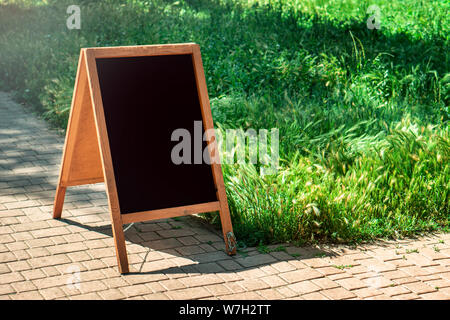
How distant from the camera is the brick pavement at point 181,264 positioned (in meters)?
3.95

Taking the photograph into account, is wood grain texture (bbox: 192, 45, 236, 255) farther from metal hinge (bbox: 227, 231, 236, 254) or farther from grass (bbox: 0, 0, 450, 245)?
grass (bbox: 0, 0, 450, 245)

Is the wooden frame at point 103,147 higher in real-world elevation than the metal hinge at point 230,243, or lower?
higher

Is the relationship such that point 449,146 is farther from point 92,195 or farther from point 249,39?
point 249,39

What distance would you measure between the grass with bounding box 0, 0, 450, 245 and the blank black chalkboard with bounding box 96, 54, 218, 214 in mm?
743

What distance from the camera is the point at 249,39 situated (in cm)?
1010

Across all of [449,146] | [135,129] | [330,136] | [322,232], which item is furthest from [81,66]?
[449,146]

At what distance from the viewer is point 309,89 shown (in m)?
8.40

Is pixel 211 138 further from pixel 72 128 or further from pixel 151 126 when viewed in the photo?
pixel 72 128

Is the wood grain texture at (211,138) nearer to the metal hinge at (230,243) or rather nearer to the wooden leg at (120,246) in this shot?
the metal hinge at (230,243)

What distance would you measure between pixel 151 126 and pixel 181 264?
1.09 m

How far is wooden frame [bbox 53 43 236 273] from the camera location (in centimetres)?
418

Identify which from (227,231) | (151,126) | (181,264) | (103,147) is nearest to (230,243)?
(227,231)

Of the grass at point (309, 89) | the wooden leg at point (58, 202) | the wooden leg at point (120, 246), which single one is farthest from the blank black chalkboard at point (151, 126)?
the wooden leg at point (58, 202)

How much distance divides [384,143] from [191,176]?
8.06 feet
